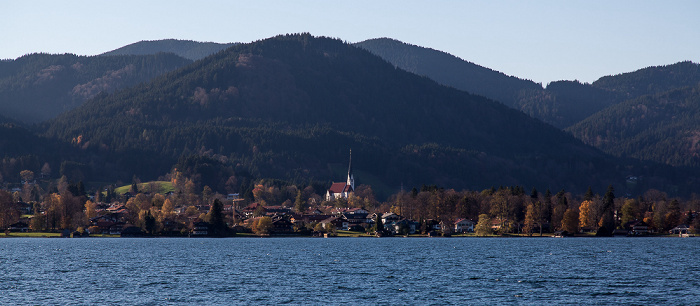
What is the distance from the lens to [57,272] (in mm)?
107125

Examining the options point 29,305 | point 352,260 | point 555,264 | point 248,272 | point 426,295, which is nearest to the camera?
point 29,305

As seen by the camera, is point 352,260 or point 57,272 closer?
point 57,272

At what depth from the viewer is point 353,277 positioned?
3937 inches

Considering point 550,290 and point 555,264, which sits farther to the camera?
point 555,264

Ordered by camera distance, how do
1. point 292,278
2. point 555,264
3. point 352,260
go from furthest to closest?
point 352,260, point 555,264, point 292,278

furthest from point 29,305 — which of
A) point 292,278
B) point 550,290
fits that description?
point 550,290

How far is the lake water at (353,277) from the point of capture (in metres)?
80.9

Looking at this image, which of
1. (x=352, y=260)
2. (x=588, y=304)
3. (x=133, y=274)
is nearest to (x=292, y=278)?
(x=133, y=274)

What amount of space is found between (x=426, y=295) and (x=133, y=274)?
132 ft

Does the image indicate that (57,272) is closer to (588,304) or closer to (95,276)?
(95,276)

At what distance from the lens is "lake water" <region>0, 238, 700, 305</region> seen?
3184 inches

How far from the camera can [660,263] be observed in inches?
4651

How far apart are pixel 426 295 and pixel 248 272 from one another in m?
31.3

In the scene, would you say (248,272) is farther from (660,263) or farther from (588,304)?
(660,263)
